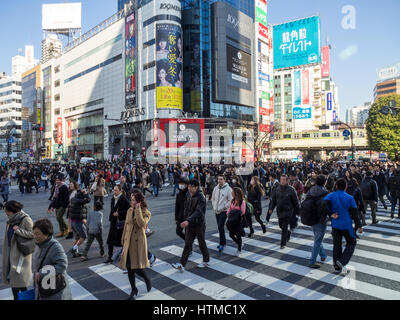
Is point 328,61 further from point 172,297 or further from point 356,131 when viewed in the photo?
point 172,297

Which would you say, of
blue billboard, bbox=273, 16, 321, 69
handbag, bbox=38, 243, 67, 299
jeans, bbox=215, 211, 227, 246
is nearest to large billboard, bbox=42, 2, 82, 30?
blue billboard, bbox=273, 16, 321, 69

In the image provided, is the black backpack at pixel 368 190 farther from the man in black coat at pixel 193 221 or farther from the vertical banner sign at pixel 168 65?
the vertical banner sign at pixel 168 65

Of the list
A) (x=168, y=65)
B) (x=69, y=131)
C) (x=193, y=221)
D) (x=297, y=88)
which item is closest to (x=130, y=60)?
(x=168, y=65)

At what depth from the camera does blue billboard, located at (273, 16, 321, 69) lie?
252 feet

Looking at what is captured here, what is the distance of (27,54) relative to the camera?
119625 mm

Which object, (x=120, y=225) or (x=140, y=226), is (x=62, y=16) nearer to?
(x=120, y=225)

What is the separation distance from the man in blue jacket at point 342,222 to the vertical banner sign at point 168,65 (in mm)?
44912

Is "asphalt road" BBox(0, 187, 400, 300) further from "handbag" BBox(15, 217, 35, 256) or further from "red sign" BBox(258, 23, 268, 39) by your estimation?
"red sign" BBox(258, 23, 268, 39)

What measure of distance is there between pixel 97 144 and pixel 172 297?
222 feet

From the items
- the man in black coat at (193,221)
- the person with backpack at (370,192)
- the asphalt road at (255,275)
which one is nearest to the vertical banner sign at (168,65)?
the person with backpack at (370,192)

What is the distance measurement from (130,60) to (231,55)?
18977mm

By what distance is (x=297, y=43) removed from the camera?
81.0 m

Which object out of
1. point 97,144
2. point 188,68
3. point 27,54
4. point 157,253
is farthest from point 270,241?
point 27,54

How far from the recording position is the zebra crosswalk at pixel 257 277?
183 inches
